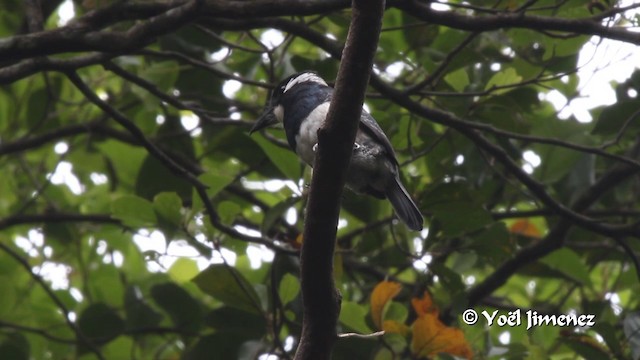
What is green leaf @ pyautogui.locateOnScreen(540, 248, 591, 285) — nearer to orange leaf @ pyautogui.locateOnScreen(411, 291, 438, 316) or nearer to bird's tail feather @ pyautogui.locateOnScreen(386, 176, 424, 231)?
orange leaf @ pyautogui.locateOnScreen(411, 291, 438, 316)

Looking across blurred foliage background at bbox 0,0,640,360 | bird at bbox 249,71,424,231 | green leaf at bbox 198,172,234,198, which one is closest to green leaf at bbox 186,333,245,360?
blurred foliage background at bbox 0,0,640,360

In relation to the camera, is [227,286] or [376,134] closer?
[376,134]

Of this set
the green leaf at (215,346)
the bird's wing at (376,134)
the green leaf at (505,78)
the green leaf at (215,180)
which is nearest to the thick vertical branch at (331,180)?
the bird's wing at (376,134)

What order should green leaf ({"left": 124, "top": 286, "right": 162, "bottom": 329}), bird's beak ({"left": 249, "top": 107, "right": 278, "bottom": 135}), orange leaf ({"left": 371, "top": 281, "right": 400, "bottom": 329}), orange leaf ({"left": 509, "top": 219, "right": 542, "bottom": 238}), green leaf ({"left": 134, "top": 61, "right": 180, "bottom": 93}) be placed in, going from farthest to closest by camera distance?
1. orange leaf ({"left": 509, "top": 219, "right": 542, "bottom": 238})
2. green leaf ({"left": 124, "top": 286, "right": 162, "bottom": 329})
3. green leaf ({"left": 134, "top": 61, "right": 180, "bottom": 93})
4. bird's beak ({"left": 249, "top": 107, "right": 278, "bottom": 135})
5. orange leaf ({"left": 371, "top": 281, "right": 400, "bottom": 329})

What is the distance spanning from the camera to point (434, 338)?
12.8 ft

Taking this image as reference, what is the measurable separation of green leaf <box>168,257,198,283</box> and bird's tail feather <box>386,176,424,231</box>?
2.32 m

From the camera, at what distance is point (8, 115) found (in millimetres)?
5469

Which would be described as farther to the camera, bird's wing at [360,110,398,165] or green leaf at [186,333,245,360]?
green leaf at [186,333,245,360]

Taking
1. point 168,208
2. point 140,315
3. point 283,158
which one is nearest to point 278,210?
point 283,158

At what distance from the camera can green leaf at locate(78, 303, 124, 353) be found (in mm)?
4883

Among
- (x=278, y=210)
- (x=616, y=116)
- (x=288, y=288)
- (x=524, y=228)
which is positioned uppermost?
(x=524, y=228)

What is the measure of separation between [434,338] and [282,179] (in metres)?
1.32

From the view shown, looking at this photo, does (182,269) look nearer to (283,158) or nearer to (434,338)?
(283,158)

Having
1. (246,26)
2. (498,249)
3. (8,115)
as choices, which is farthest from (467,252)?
(8,115)
